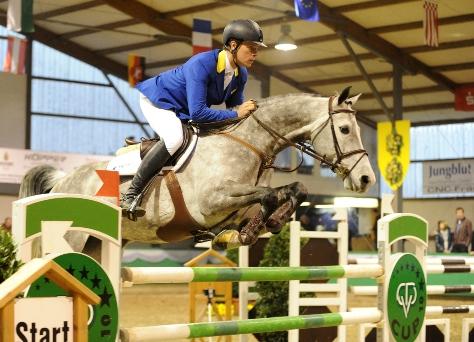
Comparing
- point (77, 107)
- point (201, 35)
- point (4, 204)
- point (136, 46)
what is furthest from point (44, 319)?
point (77, 107)

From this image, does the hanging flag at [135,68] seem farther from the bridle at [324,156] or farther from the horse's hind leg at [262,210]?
the horse's hind leg at [262,210]

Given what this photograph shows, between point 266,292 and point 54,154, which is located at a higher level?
point 54,154

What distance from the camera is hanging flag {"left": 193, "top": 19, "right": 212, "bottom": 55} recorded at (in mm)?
11938

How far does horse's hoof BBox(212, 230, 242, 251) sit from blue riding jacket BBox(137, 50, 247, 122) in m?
0.55

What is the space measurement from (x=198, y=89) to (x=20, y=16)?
274 inches

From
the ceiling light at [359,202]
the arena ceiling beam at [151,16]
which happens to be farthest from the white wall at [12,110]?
the ceiling light at [359,202]

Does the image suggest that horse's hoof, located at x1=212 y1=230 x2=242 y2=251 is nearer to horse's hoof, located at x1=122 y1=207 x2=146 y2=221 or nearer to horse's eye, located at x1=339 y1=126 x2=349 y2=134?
horse's hoof, located at x1=122 y1=207 x2=146 y2=221

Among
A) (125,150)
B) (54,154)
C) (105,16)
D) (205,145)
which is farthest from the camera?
(105,16)

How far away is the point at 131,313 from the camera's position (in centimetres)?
855

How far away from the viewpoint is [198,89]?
143 inches

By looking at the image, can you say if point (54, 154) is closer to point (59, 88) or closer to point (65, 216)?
point (59, 88)

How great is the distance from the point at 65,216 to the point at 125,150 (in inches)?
74.8

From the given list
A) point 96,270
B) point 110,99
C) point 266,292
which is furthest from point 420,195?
point 96,270

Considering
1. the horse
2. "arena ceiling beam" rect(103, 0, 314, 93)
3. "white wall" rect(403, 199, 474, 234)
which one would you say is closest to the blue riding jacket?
the horse
